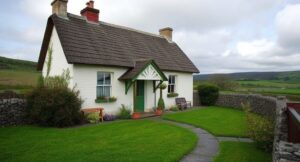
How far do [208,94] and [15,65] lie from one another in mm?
47264

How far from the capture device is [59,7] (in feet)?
49.0

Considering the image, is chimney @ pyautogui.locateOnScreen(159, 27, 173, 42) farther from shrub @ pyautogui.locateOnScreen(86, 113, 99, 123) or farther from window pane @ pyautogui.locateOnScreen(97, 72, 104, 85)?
shrub @ pyautogui.locateOnScreen(86, 113, 99, 123)

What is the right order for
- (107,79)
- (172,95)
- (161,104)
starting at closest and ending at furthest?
(107,79) < (161,104) < (172,95)

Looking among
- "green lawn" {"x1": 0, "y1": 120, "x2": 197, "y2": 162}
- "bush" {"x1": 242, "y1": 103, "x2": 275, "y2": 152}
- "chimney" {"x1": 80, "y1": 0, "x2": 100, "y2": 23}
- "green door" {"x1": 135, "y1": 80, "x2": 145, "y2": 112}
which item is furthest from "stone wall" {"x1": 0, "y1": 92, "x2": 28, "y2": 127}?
"bush" {"x1": 242, "y1": 103, "x2": 275, "y2": 152}

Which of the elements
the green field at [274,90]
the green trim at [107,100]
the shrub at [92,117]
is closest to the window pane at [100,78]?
the green trim at [107,100]

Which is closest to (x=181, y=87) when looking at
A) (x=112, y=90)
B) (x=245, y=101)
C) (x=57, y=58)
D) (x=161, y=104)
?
(x=161, y=104)

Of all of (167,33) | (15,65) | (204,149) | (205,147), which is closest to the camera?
(204,149)

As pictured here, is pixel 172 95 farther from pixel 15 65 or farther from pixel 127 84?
pixel 15 65

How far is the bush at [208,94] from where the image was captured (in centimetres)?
2325

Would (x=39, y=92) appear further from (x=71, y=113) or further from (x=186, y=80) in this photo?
(x=186, y=80)

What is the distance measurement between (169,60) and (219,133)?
11.2 m

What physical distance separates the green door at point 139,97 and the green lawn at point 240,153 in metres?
9.10

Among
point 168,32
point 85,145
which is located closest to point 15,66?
point 168,32

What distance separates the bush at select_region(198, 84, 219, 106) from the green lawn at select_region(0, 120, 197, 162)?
12.7 m
